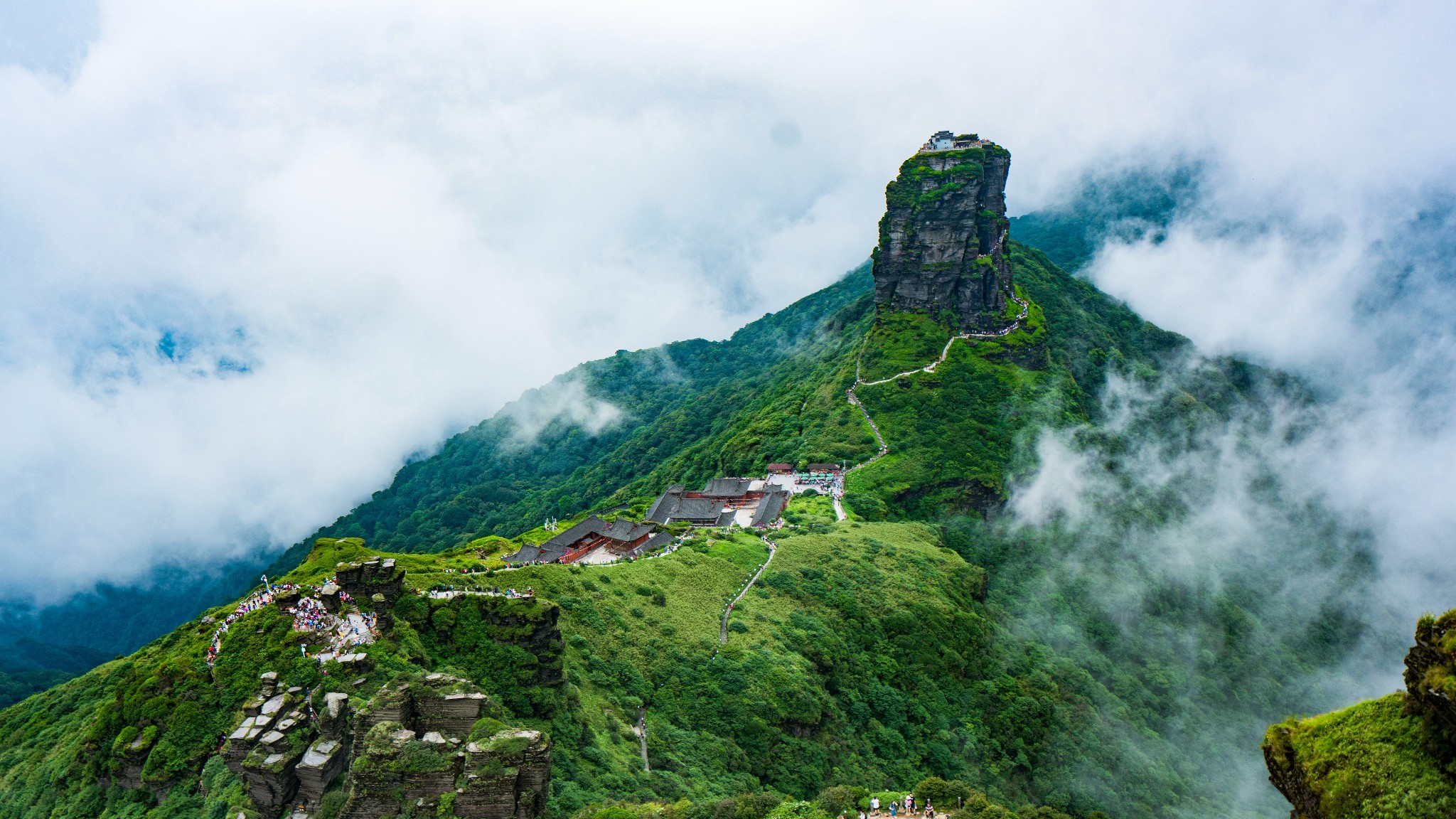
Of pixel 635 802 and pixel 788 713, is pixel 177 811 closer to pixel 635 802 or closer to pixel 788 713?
pixel 635 802

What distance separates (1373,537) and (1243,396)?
1613 inches

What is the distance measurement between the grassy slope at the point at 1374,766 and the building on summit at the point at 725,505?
222 ft

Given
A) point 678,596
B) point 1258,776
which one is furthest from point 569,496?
point 1258,776

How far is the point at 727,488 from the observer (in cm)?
9525

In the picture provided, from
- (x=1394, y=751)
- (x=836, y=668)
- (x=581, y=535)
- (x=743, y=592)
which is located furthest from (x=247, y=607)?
(x=1394, y=751)

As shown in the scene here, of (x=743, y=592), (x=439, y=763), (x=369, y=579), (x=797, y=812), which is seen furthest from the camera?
(x=743, y=592)

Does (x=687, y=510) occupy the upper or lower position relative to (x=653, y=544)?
upper

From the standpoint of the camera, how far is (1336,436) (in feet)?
506

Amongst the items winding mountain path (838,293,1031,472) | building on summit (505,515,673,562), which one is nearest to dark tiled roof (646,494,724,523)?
building on summit (505,515,673,562)

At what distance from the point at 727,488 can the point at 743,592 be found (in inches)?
1264

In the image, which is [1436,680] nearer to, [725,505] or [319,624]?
[319,624]

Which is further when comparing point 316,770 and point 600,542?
point 600,542

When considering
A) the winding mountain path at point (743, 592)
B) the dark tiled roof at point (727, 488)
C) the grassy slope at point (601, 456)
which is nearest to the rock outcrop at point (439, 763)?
the winding mountain path at point (743, 592)

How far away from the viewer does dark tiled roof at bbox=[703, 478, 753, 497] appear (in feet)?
308
